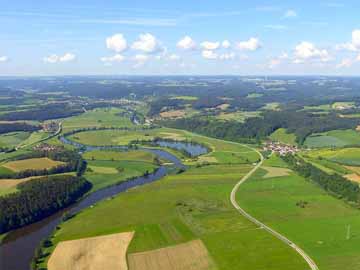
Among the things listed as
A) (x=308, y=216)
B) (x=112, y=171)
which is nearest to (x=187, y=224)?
(x=308, y=216)

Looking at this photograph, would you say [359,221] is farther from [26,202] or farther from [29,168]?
[29,168]

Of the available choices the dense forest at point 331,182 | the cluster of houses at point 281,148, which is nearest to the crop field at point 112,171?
the dense forest at point 331,182

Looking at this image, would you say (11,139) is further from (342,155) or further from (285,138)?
(342,155)

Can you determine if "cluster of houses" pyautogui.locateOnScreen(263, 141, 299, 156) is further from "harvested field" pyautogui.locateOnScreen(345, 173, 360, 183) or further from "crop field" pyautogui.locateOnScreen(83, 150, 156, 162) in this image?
"crop field" pyautogui.locateOnScreen(83, 150, 156, 162)

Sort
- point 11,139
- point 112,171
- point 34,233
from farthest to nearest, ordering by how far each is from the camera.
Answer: point 11,139, point 112,171, point 34,233

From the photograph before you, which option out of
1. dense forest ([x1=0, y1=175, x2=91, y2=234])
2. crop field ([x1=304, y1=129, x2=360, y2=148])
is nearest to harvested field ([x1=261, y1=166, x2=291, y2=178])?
crop field ([x1=304, y1=129, x2=360, y2=148])

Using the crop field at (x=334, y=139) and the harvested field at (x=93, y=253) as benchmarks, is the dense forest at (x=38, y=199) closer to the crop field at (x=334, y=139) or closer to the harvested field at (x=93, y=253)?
the harvested field at (x=93, y=253)

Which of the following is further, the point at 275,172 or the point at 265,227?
the point at 275,172

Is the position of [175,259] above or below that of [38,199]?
below
